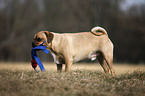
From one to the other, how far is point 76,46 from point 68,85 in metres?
1.41

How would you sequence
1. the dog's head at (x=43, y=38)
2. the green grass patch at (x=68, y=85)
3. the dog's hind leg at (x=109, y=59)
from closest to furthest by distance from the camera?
1. the green grass patch at (x=68, y=85)
2. the dog's head at (x=43, y=38)
3. the dog's hind leg at (x=109, y=59)

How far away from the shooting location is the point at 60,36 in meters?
4.15

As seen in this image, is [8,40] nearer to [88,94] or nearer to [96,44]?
[96,44]

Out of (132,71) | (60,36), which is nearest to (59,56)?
(60,36)

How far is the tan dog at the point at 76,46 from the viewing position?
4000 mm

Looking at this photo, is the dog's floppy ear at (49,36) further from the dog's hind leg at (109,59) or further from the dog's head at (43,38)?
the dog's hind leg at (109,59)

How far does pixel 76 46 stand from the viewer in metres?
4.24

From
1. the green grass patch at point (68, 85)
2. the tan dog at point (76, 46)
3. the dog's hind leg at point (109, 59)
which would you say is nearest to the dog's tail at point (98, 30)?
the tan dog at point (76, 46)

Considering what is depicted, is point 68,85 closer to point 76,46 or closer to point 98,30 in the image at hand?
point 76,46

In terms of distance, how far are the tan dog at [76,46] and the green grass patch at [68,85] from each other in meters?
0.53

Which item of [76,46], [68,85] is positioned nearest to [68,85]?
[68,85]

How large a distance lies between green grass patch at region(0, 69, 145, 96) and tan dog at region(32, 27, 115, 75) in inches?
20.9

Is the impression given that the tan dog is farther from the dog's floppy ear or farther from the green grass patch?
the green grass patch

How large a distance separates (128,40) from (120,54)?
3.58 ft
